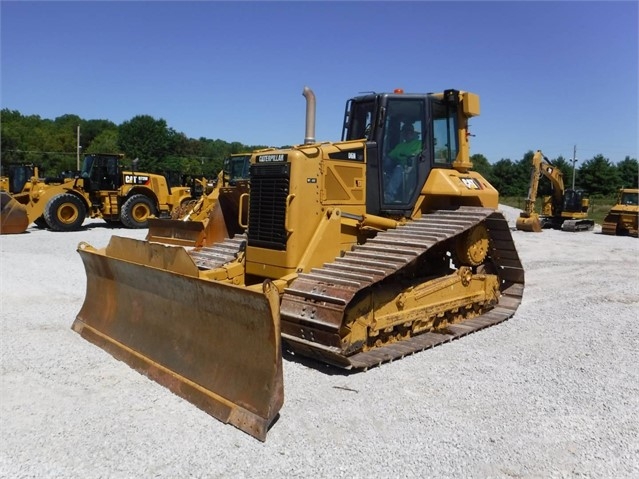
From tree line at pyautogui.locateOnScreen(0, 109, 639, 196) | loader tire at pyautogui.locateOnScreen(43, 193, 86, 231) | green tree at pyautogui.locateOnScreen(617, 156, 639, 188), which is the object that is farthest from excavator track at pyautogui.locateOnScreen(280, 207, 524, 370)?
green tree at pyautogui.locateOnScreen(617, 156, 639, 188)

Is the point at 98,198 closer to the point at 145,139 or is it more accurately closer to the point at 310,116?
the point at 310,116

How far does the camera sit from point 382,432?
3990 millimetres

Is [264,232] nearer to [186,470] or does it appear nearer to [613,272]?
[186,470]

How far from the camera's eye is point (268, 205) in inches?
245

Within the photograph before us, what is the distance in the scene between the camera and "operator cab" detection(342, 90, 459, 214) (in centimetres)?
674

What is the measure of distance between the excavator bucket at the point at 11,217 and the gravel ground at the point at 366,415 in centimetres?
1111

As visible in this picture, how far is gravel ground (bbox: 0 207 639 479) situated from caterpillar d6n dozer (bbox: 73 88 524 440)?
10.3 inches

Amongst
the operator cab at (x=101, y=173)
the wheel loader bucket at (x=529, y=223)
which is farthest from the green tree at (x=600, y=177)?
the operator cab at (x=101, y=173)

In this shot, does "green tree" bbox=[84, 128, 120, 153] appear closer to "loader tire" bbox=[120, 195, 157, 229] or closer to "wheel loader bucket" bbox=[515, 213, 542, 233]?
"loader tire" bbox=[120, 195, 157, 229]

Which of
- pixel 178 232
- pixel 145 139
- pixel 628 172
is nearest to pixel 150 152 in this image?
pixel 145 139

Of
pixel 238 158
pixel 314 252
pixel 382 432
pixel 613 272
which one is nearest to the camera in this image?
pixel 382 432

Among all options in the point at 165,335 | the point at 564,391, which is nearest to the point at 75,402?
the point at 165,335

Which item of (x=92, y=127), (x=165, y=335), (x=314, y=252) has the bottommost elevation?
(x=165, y=335)

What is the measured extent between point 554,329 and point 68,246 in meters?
12.3
